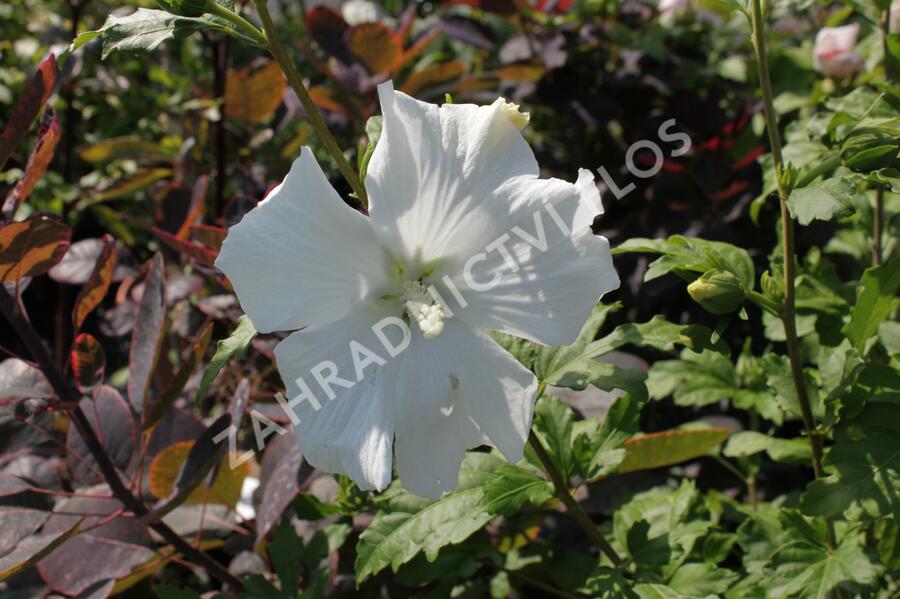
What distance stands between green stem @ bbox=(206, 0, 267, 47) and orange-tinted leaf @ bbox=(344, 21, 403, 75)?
4.60 feet

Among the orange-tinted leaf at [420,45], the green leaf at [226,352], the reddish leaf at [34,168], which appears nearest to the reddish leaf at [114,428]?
the reddish leaf at [34,168]

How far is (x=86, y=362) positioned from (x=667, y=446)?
41.6 inches

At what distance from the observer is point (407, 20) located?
245cm

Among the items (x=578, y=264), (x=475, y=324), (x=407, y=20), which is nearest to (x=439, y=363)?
(x=475, y=324)

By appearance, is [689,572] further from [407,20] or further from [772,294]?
[407,20]

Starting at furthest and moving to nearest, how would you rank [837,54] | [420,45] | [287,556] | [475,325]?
[420,45] < [837,54] < [287,556] < [475,325]

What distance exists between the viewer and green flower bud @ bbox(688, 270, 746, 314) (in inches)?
40.8

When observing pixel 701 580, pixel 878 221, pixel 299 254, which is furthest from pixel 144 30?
pixel 878 221

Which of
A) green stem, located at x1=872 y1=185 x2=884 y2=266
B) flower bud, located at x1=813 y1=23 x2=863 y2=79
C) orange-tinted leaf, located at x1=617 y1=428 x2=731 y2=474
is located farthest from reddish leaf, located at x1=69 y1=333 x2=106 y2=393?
flower bud, located at x1=813 y1=23 x2=863 y2=79

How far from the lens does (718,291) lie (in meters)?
1.04

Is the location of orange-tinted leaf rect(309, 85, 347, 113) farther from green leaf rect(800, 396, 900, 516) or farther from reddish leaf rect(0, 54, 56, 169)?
green leaf rect(800, 396, 900, 516)

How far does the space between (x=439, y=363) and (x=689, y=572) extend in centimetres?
56

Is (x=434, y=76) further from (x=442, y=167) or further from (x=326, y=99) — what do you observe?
(x=442, y=167)

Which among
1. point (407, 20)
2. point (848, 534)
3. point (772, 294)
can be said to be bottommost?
point (848, 534)
